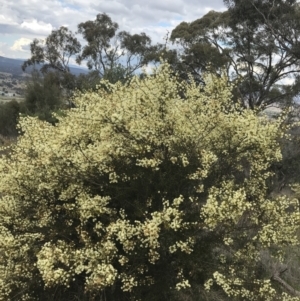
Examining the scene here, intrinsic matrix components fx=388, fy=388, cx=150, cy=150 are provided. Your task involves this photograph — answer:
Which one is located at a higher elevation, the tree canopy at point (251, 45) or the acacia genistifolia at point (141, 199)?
the tree canopy at point (251, 45)

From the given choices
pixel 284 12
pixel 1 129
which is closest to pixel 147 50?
pixel 1 129

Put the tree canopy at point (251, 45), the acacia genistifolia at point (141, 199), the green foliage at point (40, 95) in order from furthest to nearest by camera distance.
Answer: the green foliage at point (40, 95)
the tree canopy at point (251, 45)
the acacia genistifolia at point (141, 199)

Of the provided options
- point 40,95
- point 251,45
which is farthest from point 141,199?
point 40,95

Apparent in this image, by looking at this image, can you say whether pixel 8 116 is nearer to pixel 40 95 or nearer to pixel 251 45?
pixel 40 95

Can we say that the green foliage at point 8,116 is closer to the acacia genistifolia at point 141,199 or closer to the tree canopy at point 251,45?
the tree canopy at point 251,45

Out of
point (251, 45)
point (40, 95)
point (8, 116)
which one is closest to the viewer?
point (251, 45)

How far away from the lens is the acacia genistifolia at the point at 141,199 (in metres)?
5.15

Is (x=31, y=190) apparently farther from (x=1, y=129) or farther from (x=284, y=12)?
(x=1, y=129)

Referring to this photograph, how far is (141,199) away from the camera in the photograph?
5.64 m

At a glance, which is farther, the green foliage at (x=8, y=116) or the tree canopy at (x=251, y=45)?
the green foliage at (x=8, y=116)

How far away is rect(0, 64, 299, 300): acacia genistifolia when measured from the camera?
515 cm

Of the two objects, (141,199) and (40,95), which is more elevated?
(141,199)

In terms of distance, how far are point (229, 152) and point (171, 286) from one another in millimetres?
2123

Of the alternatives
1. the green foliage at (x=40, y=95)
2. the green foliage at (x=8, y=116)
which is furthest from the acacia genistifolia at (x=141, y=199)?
the green foliage at (x=8, y=116)
